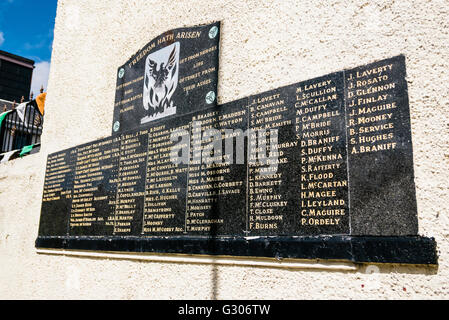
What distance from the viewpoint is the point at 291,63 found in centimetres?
294

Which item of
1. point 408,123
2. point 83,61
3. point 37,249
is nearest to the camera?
point 408,123

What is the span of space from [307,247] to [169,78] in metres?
2.21

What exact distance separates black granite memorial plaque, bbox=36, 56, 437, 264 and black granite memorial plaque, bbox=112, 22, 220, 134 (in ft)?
0.48

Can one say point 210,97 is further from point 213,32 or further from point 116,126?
point 116,126

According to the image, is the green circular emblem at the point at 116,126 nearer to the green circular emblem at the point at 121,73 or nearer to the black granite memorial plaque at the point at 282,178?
the black granite memorial plaque at the point at 282,178

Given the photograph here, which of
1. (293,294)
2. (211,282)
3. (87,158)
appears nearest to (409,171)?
(293,294)

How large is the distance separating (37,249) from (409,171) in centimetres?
454

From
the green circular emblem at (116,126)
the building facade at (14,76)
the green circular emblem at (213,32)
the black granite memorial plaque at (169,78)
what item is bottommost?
the green circular emblem at (116,126)

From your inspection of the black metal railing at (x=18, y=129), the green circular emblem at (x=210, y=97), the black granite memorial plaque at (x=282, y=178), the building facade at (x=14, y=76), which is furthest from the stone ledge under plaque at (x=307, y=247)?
the building facade at (x=14, y=76)

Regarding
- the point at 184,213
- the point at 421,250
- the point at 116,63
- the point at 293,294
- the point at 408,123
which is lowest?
the point at 293,294

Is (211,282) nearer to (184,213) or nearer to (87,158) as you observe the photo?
(184,213)

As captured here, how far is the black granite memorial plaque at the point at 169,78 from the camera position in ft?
11.4

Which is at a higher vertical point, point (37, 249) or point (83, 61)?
point (83, 61)

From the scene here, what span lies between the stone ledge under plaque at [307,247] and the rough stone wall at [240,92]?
82mm
